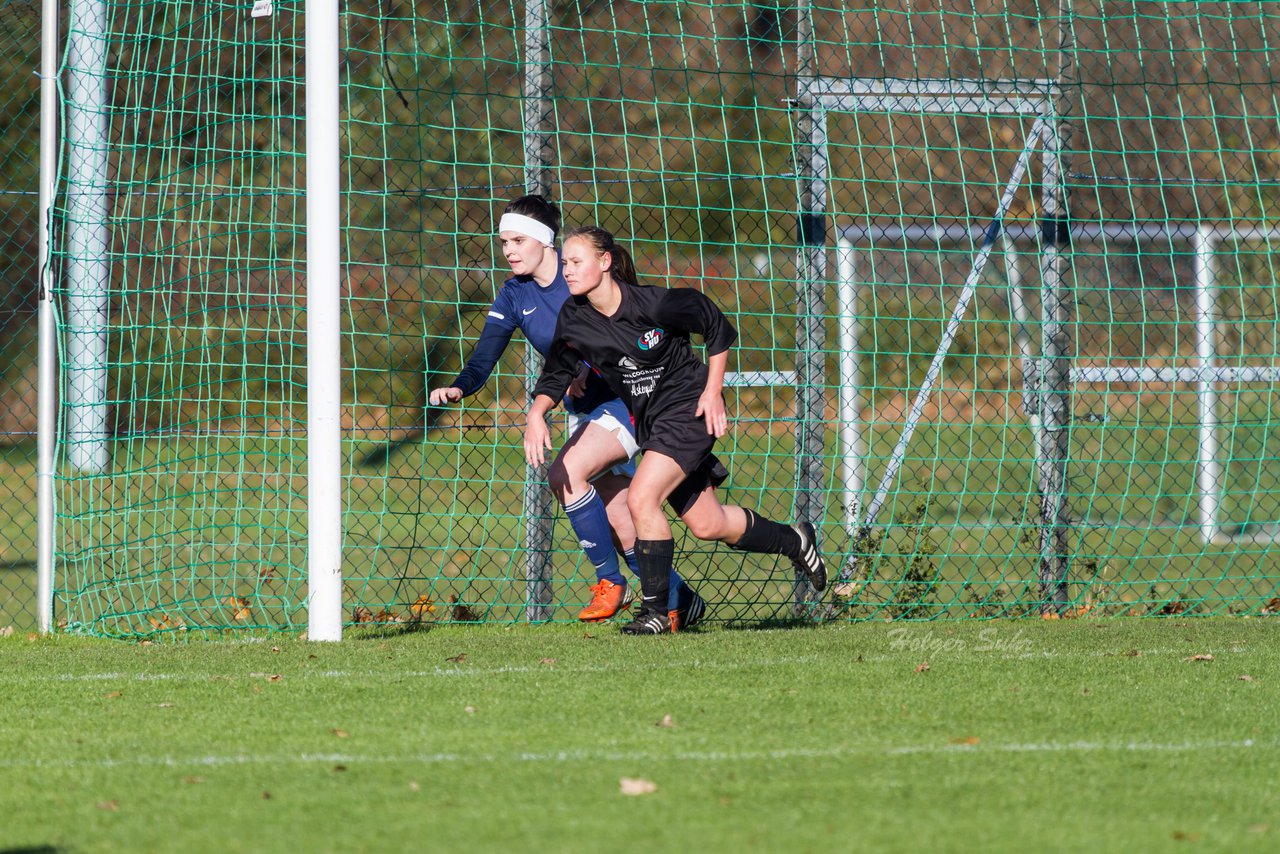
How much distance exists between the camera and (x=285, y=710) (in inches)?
178

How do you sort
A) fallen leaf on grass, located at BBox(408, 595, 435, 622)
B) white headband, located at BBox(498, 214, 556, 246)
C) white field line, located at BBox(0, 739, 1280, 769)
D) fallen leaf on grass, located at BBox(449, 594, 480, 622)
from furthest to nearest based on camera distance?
fallen leaf on grass, located at BBox(449, 594, 480, 622) < fallen leaf on grass, located at BBox(408, 595, 435, 622) < white headband, located at BBox(498, 214, 556, 246) < white field line, located at BBox(0, 739, 1280, 769)

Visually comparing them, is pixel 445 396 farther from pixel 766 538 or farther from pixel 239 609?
pixel 239 609

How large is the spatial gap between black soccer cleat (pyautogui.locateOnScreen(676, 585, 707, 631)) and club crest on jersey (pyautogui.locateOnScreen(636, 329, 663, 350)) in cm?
114

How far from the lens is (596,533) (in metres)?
6.26

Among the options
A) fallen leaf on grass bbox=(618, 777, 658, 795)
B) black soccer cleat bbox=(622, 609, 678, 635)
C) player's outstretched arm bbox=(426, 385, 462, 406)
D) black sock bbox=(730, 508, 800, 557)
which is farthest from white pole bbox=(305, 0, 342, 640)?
fallen leaf on grass bbox=(618, 777, 658, 795)

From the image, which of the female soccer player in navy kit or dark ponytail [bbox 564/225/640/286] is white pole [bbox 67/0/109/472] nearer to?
the female soccer player in navy kit

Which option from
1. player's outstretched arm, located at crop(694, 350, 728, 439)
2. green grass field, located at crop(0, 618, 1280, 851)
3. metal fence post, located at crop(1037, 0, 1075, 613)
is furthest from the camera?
metal fence post, located at crop(1037, 0, 1075, 613)

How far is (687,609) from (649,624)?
315 mm

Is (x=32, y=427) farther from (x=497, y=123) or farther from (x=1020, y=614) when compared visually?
(x=1020, y=614)

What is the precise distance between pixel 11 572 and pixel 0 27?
331 centimetres

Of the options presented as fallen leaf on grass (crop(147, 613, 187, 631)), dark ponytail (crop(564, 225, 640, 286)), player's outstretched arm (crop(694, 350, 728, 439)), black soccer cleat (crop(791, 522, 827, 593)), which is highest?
dark ponytail (crop(564, 225, 640, 286))

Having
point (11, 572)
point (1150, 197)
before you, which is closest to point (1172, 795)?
point (11, 572)

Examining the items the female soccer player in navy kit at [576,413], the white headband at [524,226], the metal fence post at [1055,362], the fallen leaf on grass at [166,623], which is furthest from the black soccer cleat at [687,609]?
the fallen leaf on grass at [166,623]

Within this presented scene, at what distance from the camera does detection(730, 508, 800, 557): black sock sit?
6289 mm
